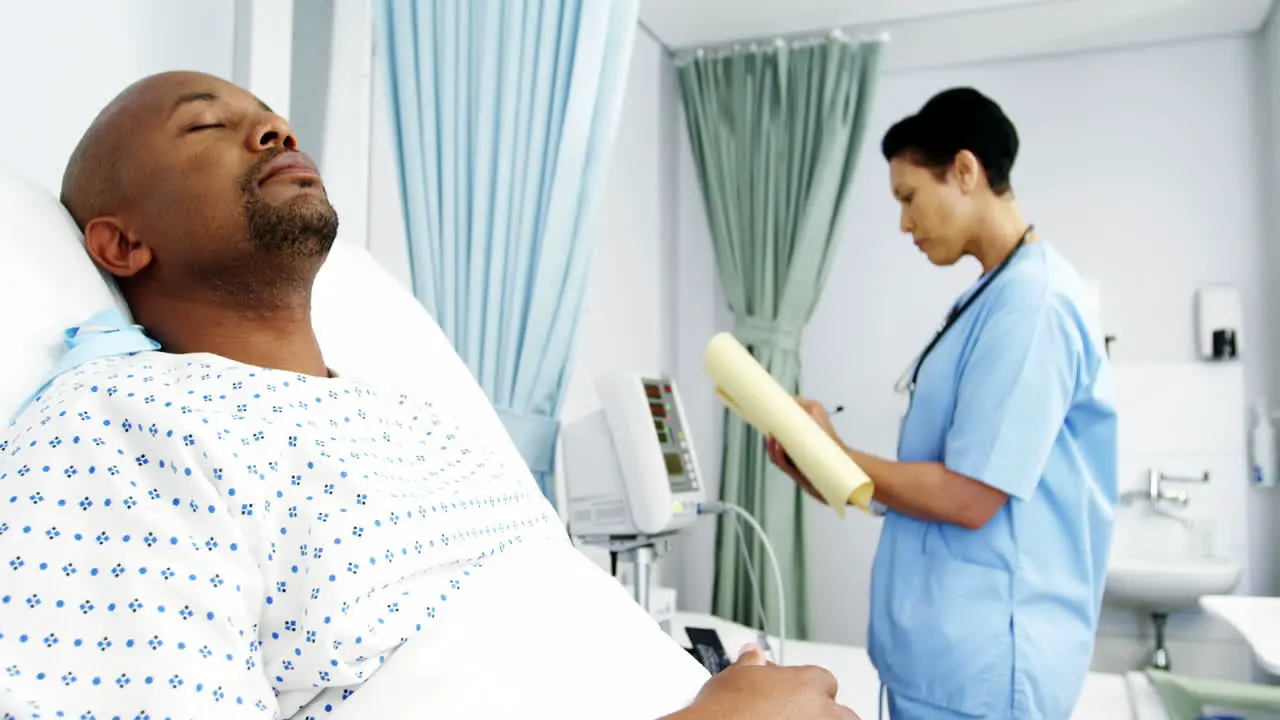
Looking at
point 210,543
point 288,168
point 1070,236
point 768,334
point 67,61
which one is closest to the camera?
point 210,543

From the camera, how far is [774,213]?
10.4 feet

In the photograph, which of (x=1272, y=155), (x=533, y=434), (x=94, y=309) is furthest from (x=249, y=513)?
(x=1272, y=155)

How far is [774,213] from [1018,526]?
1910mm

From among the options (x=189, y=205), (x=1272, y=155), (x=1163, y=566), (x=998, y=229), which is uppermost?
(x=1272, y=155)

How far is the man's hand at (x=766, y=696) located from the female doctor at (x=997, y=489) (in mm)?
651

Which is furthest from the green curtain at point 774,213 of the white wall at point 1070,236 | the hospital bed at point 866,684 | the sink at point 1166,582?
the sink at point 1166,582

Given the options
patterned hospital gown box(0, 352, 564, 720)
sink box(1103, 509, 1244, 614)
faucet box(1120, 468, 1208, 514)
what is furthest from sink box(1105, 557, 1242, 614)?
patterned hospital gown box(0, 352, 564, 720)

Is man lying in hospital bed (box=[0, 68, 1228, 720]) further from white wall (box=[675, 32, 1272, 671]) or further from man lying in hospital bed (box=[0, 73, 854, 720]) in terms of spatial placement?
white wall (box=[675, 32, 1272, 671])

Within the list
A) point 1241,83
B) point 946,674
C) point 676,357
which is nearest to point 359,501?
point 946,674

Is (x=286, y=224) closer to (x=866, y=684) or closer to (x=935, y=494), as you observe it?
(x=935, y=494)

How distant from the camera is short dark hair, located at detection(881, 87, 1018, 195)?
4.99 ft

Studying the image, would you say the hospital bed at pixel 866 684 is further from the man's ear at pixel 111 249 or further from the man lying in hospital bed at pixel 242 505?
the man's ear at pixel 111 249

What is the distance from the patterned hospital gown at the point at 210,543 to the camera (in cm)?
62

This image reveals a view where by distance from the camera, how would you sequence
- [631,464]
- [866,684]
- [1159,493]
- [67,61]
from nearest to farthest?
[67,61], [631,464], [866,684], [1159,493]
